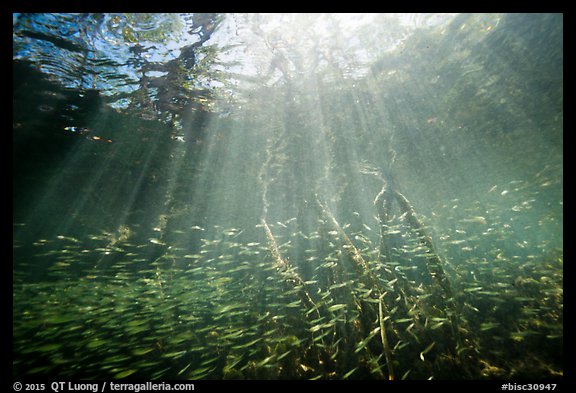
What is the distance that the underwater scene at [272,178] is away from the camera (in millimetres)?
4840

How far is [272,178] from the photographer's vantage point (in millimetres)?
13414

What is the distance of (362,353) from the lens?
181 inches

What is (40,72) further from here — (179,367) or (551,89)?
(551,89)

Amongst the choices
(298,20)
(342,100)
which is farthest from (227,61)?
(342,100)

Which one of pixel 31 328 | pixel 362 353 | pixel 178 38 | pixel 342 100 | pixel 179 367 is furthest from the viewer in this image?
pixel 342 100

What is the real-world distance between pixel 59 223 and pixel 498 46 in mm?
22428

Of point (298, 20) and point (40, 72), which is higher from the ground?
point (40, 72)

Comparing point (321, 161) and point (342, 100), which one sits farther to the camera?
point (321, 161)

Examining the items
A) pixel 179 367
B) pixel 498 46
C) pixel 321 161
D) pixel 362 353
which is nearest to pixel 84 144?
pixel 179 367

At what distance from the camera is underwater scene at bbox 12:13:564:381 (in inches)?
191

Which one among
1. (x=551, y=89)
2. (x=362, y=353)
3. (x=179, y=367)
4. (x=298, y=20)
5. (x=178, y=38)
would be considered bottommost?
(x=362, y=353)

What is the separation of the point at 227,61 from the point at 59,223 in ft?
46.3

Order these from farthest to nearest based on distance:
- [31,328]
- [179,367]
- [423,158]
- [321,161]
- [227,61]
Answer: [423,158]
[321,161]
[227,61]
[31,328]
[179,367]
